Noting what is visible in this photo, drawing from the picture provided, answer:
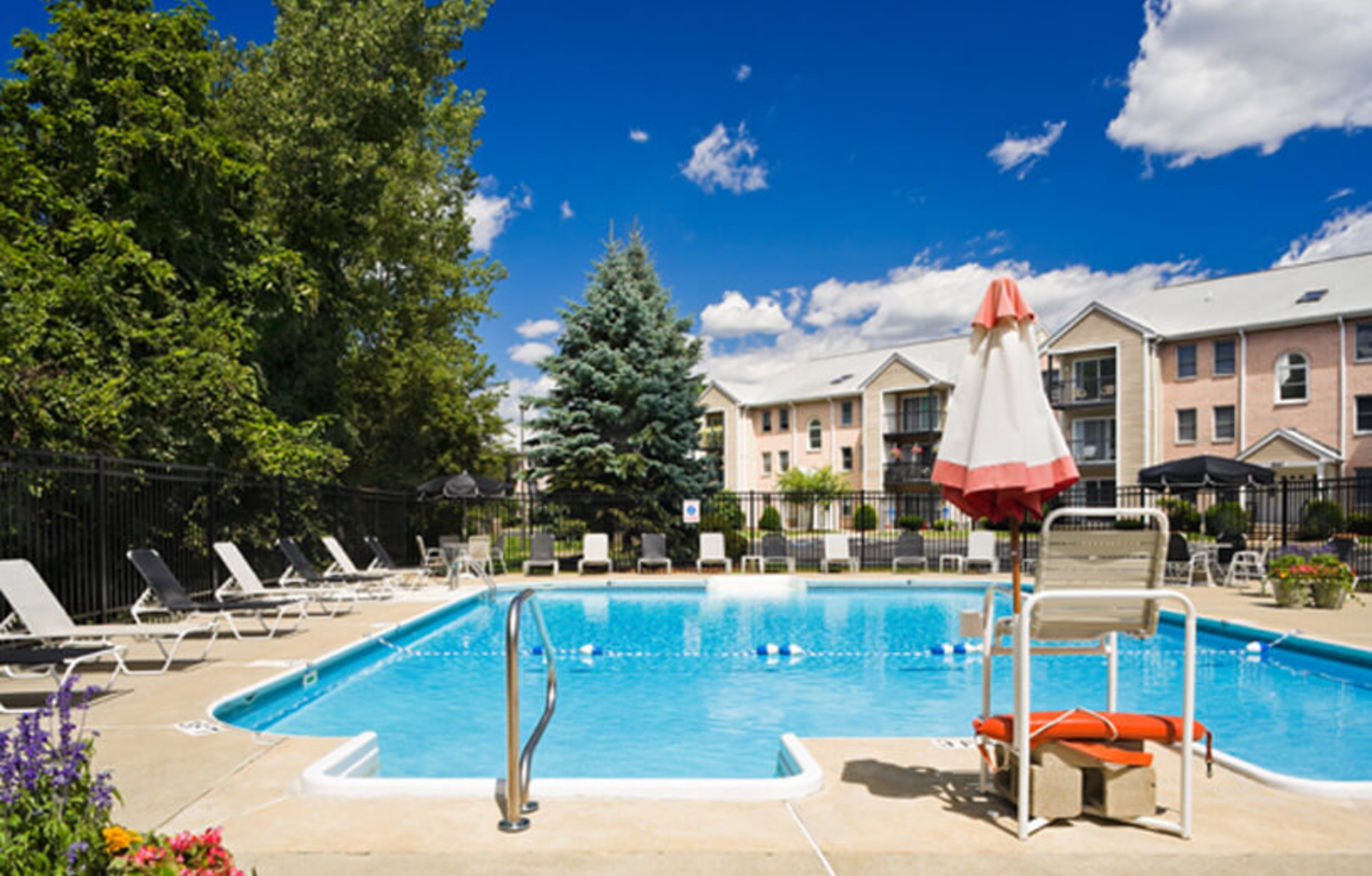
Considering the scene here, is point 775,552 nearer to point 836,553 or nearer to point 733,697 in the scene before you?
point 836,553

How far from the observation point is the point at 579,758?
22.1 ft

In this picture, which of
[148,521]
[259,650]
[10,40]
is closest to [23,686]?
[259,650]

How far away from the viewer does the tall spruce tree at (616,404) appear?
22.6 meters

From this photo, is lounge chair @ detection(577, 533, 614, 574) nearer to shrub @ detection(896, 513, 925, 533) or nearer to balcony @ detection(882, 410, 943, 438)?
shrub @ detection(896, 513, 925, 533)

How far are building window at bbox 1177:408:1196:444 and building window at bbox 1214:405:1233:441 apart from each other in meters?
0.72

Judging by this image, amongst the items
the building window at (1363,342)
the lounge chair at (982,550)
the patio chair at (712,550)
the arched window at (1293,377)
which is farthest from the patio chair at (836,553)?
the building window at (1363,342)

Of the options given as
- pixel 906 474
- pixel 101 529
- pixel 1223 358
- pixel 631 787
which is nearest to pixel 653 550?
pixel 101 529

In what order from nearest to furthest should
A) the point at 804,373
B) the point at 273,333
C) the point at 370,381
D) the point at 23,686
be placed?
1. the point at 23,686
2. the point at 273,333
3. the point at 370,381
4. the point at 804,373

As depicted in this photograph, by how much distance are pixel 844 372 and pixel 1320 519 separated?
25923 millimetres

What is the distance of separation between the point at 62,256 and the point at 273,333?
3898mm

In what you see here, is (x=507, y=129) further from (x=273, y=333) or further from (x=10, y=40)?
(x=10, y=40)

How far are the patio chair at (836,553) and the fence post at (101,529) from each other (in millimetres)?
13905

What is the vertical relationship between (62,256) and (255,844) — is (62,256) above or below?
above

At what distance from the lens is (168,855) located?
2.55 metres
